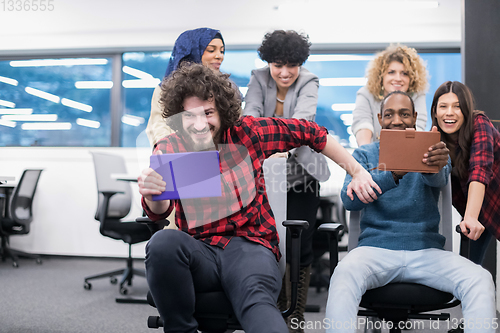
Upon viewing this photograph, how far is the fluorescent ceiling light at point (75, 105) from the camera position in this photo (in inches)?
175

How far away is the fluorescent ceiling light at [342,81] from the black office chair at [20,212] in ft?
10.2

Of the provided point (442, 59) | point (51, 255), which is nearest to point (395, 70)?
point (442, 59)

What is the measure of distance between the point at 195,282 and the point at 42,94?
4.24 meters

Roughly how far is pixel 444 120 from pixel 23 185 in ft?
12.4

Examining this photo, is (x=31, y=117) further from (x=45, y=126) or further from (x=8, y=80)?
(x=8, y=80)

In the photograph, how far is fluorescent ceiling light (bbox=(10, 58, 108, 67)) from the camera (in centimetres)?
446

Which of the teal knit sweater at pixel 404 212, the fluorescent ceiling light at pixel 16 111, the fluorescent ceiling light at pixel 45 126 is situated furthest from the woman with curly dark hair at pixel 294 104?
the fluorescent ceiling light at pixel 16 111

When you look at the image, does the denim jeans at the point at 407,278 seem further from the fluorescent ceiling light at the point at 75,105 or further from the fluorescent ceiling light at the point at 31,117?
the fluorescent ceiling light at the point at 31,117

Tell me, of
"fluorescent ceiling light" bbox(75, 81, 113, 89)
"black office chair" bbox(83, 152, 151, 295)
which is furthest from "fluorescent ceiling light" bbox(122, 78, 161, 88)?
"black office chair" bbox(83, 152, 151, 295)

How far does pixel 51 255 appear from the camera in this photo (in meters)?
4.22

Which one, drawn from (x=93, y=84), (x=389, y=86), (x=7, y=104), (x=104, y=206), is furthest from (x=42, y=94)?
(x=389, y=86)

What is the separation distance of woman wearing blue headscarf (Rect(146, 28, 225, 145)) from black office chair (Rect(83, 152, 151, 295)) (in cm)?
136

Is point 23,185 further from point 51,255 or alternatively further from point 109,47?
point 109,47

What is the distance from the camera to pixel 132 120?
4.38 meters
